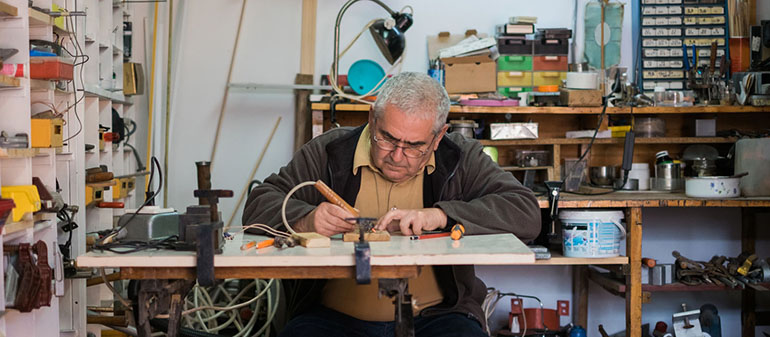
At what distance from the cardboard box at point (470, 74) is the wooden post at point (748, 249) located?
5.34 feet

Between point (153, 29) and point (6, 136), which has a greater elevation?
point (153, 29)

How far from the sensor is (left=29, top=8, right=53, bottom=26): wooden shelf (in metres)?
2.50


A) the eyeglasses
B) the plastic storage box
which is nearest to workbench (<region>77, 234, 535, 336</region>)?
the eyeglasses

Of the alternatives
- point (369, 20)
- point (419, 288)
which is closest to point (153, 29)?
point (369, 20)

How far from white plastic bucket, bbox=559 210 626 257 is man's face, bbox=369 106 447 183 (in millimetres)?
1251

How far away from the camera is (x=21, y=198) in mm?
2301

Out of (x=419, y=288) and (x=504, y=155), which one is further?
(x=504, y=155)

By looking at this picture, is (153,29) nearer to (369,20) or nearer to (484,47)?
(369,20)

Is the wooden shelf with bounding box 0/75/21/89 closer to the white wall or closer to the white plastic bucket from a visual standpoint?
the white wall

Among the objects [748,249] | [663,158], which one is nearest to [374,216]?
[663,158]

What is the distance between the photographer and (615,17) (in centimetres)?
410

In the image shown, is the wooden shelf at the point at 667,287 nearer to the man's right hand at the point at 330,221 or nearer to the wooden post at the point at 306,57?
the wooden post at the point at 306,57

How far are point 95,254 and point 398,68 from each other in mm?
2513

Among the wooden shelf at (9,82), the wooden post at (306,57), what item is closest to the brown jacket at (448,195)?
the wooden shelf at (9,82)
